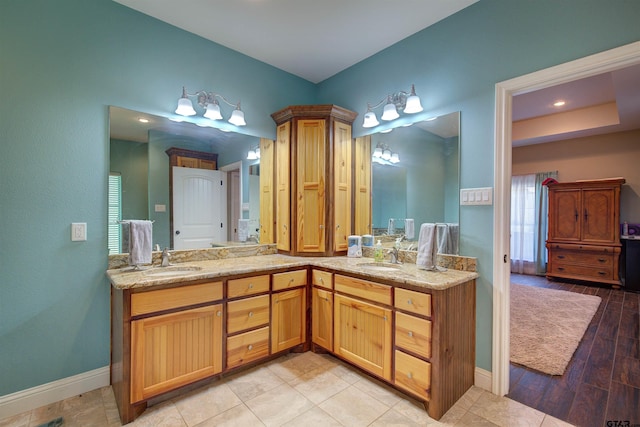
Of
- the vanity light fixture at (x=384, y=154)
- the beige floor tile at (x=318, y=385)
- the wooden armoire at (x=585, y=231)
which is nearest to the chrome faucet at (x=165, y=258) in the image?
the beige floor tile at (x=318, y=385)

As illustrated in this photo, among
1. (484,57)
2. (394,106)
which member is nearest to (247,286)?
(394,106)

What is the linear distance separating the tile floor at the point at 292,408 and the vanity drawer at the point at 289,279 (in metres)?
0.66

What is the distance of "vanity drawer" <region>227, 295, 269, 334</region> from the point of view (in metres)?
2.06

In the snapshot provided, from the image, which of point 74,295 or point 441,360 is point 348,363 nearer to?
point 441,360

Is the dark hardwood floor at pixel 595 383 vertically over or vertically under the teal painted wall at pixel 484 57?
under

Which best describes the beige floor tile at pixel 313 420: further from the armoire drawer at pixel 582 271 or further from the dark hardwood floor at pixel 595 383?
A: the armoire drawer at pixel 582 271

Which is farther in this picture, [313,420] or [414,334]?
[414,334]

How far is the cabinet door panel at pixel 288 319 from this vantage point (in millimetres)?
2293

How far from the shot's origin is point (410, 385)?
1.80 metres

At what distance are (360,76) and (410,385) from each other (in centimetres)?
273

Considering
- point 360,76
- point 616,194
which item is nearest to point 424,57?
point 360,76

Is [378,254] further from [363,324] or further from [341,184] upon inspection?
[341,184]

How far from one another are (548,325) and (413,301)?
2374 millimetres

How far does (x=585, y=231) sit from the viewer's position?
486 centimetres
